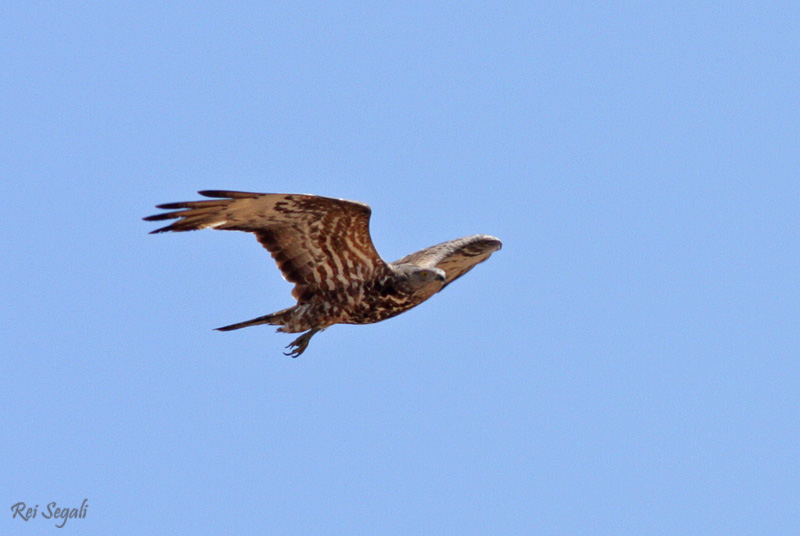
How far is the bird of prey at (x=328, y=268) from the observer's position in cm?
1518

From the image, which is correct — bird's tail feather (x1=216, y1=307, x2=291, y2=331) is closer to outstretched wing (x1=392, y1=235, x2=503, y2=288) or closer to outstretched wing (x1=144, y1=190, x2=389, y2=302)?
outstretched wing (x1=144, y1=190, x2=389, y2=302)

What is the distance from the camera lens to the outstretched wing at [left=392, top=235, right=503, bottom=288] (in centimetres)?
1734

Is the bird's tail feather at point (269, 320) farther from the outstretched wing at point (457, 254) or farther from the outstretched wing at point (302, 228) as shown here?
the outstretched wing at point (457, 254)

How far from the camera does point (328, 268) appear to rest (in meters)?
16.0

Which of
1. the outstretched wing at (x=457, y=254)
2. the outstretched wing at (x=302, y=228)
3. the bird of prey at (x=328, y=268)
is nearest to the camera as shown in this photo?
the outstretched wing at (x=302, y=228)

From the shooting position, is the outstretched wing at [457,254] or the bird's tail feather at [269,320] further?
the outstretched wing at [457,254]

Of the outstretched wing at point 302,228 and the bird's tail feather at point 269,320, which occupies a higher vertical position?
the outstretched wing at point 302,228

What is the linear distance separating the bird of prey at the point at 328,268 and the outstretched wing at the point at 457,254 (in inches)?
25.8

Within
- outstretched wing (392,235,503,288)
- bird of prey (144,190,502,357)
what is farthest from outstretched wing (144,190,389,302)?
outstretched wing (392,235,503,288)

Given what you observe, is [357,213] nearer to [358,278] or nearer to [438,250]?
[358,278]

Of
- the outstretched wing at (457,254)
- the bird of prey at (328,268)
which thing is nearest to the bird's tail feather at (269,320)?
the bird of prey at (328,268)

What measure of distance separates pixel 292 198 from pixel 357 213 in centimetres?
86

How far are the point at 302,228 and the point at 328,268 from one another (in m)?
0.74

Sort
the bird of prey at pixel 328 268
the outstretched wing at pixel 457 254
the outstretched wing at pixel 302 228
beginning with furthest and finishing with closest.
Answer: the outstretched wing at pixel 457 254, the bird of prey at pixel 328 268, the outstretched wing at pixel 302 228
